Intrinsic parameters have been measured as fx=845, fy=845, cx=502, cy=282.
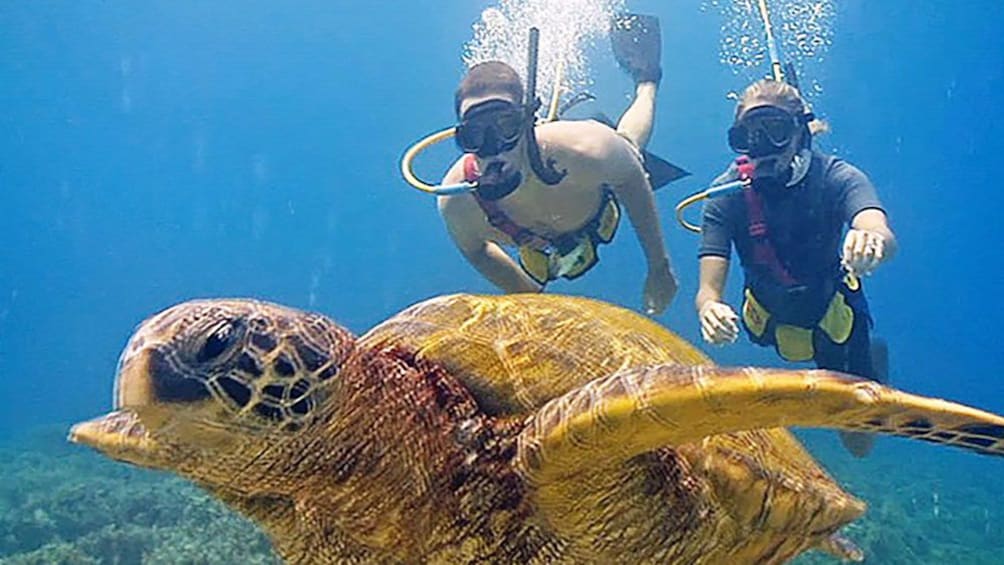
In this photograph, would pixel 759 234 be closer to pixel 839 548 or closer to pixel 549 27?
pixel 839 548

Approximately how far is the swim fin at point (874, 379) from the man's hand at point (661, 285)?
1468 mm

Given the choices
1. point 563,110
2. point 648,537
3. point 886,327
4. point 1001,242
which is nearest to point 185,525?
point 563,110

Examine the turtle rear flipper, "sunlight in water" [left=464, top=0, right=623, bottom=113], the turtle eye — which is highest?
"sunlight in water" [left=464, top=0, right=623, bottom=113]

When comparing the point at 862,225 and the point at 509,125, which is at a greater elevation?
the point at 509,125

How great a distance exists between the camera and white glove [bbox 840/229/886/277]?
12.6 ft

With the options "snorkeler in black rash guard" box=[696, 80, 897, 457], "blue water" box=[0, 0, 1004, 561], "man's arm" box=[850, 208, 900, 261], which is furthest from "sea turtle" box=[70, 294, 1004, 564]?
"blue water" box=[0, 0, 1004, 561]

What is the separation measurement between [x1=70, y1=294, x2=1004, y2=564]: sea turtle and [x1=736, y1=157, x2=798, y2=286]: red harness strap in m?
3.08

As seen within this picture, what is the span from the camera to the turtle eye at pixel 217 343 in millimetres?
1480

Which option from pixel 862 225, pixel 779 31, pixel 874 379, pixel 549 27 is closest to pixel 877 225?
pixel 862 225

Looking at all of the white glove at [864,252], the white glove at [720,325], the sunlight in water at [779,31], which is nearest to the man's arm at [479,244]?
the white glove at [720,325]

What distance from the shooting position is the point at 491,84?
17.1 ft

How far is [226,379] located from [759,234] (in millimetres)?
4352

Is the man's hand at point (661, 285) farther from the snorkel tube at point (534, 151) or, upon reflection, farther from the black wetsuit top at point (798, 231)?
the snorkel tube at point (534, 151)

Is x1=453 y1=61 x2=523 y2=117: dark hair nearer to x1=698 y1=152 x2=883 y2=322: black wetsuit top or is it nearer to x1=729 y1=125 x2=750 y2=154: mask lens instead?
x1=729 y1=125 x2=750 y2=154: mask lens
